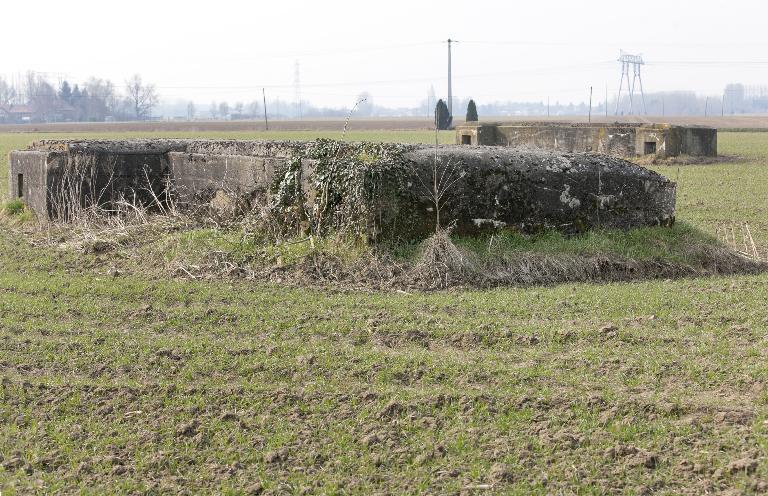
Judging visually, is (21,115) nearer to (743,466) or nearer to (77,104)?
(77,104)

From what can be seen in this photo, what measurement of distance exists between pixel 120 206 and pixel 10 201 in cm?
248

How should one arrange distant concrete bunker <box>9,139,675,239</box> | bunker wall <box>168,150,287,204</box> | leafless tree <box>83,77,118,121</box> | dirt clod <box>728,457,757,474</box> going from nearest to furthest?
1. dirt clod <box>728,457,757,474</box>
2. distant concrete bunker <box>9,139,675,239</box>
3. bunker wall <box>168,150,287,204</box>
4. leafless tree <box>83,77,118,121</box>

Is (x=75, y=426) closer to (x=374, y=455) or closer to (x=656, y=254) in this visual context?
(x=374, y=455)

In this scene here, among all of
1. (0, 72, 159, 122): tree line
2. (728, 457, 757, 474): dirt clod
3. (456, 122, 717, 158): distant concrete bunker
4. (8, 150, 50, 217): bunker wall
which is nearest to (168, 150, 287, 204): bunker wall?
(8, 150, 50, 217): bunker wall

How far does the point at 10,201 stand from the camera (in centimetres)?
1397

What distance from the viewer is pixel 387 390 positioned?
5.52 m

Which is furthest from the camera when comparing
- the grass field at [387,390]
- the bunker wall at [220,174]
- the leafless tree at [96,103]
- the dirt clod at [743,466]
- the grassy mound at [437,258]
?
the leafless tree at [96,103]

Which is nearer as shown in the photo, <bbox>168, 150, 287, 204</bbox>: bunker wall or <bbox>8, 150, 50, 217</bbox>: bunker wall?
<bbox>168, 150, 287, 204</bbox>: bunker wall

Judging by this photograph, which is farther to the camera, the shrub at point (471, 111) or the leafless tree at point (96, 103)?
the leafless tree at point (96, 103)

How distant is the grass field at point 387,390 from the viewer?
176 inches

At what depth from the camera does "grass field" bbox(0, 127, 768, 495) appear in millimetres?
4465

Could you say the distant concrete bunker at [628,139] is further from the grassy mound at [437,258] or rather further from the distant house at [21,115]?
the distant house at [21,115]

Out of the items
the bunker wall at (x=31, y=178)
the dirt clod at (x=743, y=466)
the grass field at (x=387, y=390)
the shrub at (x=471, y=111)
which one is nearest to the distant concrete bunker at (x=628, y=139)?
the bunker wall at (x=31, y=178)

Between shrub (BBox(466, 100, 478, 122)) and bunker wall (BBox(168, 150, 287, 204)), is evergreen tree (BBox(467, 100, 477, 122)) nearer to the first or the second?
shrub (BBox(466, 100, 478, 122))
